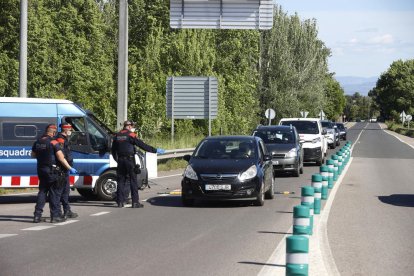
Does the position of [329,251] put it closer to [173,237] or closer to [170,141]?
[173,237]

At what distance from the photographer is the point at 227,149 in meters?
17.9

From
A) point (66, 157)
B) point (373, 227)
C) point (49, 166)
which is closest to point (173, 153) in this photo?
point (66, 157)

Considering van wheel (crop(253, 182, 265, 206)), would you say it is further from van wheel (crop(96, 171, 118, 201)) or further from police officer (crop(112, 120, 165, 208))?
van wheel (crop(96, 171, 118, 201))

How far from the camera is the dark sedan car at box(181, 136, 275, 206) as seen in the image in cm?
1642

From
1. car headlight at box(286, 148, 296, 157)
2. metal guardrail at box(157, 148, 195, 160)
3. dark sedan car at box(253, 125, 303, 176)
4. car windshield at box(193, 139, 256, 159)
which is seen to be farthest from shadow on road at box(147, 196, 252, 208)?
metal guardrail at box(157, 148, 195, 160)

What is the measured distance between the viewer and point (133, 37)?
69.1 meters

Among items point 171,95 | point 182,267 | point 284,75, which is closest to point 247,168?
point 182,267

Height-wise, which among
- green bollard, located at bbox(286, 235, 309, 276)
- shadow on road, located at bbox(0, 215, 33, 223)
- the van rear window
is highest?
the van rear window

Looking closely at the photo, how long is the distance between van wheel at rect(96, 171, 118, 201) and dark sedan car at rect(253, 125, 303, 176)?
8089mm

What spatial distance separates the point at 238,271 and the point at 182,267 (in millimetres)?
670

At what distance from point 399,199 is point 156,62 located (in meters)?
32.0

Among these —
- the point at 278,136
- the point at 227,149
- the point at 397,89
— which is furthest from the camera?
the point at 397,89

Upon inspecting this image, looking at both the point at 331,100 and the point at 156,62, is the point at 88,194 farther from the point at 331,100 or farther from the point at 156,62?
the point at 331,100

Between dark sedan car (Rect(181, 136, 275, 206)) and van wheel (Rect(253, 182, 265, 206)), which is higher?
dark sedan car (Rect(181, 136, 275, 206))
